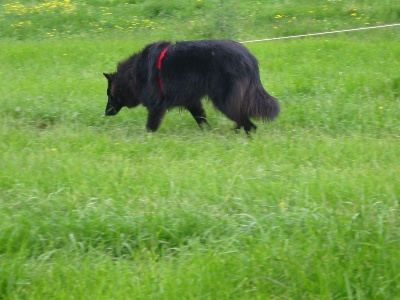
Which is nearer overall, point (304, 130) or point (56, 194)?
point (56, 194)

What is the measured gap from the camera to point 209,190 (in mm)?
5418

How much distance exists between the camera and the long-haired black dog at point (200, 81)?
754 centimetres

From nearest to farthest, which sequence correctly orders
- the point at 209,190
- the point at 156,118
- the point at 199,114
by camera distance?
the point at 209,190, the point at 156,118, the point at 199,114

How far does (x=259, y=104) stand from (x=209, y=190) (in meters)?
2.46

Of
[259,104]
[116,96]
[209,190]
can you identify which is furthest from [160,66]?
[209,190]

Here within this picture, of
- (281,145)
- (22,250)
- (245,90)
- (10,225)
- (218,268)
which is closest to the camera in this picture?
(218,268)

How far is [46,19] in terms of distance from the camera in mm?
16000

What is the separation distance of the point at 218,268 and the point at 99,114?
5.20m

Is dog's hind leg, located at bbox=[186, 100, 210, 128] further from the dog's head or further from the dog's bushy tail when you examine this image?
Result: the dog's head

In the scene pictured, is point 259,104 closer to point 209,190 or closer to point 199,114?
point 199,114

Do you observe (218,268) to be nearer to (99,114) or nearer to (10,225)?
(10,225)

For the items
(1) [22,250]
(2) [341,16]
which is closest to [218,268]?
(1) [22,250]

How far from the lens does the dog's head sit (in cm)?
884

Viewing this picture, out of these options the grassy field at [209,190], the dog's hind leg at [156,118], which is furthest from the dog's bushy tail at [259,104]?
the dog's hind leg at [156,118]
